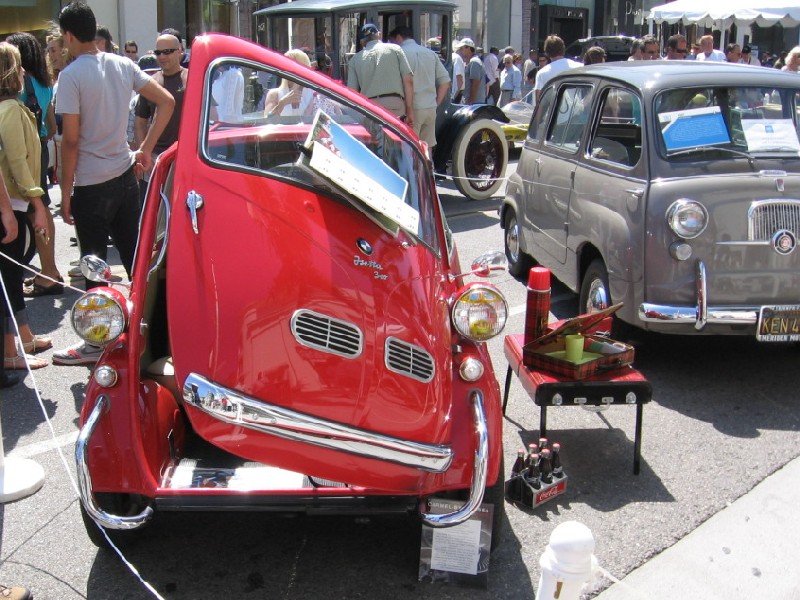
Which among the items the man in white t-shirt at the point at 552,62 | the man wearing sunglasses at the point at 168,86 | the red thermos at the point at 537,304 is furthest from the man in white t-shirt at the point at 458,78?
the red thermos at the point at 537,304

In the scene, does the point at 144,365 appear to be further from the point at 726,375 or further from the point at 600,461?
the point at 726,375

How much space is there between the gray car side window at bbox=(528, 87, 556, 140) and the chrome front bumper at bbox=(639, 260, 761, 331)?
92.6 inches

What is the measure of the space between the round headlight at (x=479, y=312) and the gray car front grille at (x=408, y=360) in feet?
0.95

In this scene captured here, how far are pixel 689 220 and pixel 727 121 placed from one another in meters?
0.91

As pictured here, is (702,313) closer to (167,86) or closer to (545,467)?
(545,467)

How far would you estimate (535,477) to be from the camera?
3812 mm

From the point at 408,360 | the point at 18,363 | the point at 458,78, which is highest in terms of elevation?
the point at 458,78

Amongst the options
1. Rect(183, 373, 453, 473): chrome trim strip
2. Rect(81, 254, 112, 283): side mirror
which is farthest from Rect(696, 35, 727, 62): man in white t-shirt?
Rect(183, 373, 453, 473): chrome trim strip

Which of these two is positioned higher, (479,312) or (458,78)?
(458,78)

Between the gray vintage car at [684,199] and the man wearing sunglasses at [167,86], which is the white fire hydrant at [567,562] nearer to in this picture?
the gray vintage car at [684,199]

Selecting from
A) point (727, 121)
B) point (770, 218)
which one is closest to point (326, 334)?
point (770, 218)

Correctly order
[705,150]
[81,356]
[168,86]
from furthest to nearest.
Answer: [168,86], [705,150], [81,356]

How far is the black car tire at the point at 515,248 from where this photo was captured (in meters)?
7.28

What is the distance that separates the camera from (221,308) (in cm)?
294
